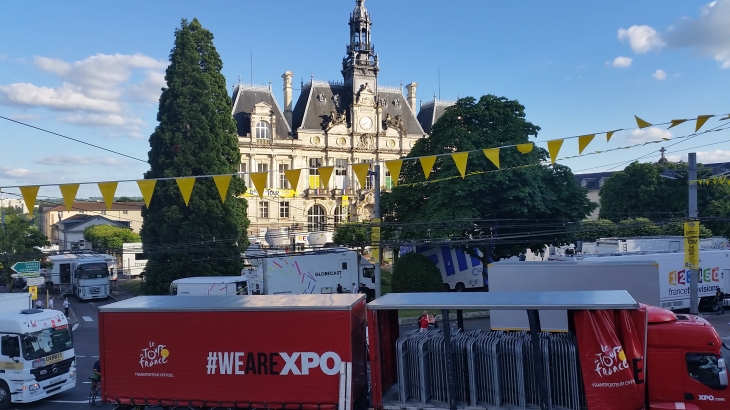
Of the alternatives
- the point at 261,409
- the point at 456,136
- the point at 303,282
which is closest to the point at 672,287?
the point at 456,136

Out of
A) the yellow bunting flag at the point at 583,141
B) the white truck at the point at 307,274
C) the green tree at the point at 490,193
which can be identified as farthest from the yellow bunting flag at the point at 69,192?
the white truck at the point at 307,274

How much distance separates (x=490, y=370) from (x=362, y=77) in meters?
59.6

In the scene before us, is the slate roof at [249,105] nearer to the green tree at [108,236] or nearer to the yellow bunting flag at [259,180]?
the green tree at [108,236]

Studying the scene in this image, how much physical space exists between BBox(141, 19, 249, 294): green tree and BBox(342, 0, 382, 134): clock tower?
31.6 metres

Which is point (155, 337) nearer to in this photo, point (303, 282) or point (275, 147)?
point (303, 282)

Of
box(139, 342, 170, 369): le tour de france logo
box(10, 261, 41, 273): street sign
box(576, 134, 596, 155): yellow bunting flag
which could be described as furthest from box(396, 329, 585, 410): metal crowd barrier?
box(10, 261, 41, 273): street sign

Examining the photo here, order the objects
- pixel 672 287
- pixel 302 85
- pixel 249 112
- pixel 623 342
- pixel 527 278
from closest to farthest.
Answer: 1. pixel 623 342
2. pixel 527 278
3. pixel 672 287
4. pixel 249 112
5. pixel 302 85

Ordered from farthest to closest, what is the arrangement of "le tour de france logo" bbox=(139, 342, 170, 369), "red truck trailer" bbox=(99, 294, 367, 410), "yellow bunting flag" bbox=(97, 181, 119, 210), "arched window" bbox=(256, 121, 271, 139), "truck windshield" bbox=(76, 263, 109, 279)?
"arched window" bbox=(256, 121, 271, 139) < "truck windshield" bbox=(76, 263, 109, 279) < "yellow bunting flag" bbox=(97, 181, 119, 210) < "le tour de france logo" bbox=(139, 342, 170, 369) < "red truck trailer" bbox=(99, 294, 367, 410)

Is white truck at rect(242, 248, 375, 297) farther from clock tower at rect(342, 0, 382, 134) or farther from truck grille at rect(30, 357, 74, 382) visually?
clock tower at rect(342, 0, 382, 134)

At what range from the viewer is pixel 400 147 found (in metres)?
66.9

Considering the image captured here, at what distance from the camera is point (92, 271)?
129ft

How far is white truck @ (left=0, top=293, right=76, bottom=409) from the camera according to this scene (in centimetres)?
1461

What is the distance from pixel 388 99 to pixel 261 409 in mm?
61439

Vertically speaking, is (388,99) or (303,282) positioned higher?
(388,99)
